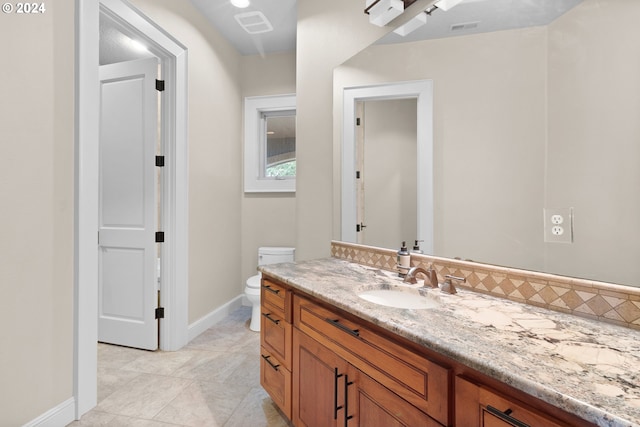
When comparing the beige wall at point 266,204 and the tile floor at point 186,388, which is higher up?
the beige wall at point 266,204

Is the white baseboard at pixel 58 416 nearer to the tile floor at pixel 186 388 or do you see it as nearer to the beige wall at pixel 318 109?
the tile floor at pixel 186 388

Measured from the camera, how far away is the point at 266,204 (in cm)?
371

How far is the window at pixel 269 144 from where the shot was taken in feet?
12.0

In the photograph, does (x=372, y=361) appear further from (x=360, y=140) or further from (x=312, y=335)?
(x=360, y=140)

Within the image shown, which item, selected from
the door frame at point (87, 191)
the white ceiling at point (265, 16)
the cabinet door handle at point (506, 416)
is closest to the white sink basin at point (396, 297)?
the cabinet door handle at point (506, 416)

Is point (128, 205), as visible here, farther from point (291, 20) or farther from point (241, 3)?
point (291, 20)

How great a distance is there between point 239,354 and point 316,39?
8.52 ft

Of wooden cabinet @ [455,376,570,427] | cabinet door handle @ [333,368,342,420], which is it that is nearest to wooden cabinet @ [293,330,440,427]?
cabinet door handle @ [333,368,342,420]

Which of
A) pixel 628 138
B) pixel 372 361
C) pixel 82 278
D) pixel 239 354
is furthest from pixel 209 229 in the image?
pixel 628 138

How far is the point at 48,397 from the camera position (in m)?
1.60

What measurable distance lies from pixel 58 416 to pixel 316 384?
4.59ft

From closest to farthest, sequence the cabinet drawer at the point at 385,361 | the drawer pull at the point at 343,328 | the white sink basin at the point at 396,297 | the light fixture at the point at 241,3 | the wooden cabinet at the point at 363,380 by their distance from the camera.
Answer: the wooden cabinet at the point at 363,380
the cabinet drawer at the point at 385,361
the drawer pull at the point at 343,328
the white sink basin at the point at 396,297
the light fixture at the point at 241,3

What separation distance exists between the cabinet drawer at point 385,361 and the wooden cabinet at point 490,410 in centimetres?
4

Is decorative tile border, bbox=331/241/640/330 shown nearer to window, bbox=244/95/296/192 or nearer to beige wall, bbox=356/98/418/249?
beige wall, bbox=356/98/418/249
